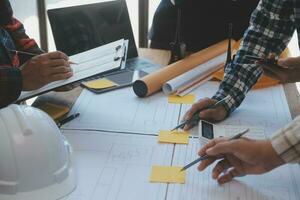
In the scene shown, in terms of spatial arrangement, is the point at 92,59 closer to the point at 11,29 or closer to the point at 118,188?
the point at 11,29

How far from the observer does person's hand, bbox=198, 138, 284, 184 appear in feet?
3.30

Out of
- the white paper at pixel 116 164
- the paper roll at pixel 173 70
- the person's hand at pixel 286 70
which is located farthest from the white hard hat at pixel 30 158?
the person's hand at pixel 286 70

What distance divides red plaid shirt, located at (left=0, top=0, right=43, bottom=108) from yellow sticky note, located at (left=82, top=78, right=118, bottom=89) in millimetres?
261

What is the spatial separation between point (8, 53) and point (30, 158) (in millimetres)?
740

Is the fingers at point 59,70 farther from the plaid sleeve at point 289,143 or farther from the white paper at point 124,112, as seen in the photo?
the plaid sleeve at point 289,143

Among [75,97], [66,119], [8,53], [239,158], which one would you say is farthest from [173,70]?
[239,158]

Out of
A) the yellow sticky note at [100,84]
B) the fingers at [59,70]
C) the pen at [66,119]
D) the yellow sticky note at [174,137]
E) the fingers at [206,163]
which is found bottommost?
the yellow sticky note at [100,84]

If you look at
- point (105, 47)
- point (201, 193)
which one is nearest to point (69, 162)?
point (201, 193)

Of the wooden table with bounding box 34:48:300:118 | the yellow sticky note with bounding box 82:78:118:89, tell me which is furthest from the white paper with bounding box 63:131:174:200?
the yellow sticky note with bounding box 82:78:118:89

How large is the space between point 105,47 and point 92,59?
0.37ft

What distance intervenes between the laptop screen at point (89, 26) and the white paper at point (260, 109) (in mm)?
490

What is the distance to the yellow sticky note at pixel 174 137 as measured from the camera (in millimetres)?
1284

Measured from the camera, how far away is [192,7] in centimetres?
204

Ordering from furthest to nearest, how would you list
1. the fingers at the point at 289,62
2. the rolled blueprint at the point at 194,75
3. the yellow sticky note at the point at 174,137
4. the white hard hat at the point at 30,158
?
the rolled blueprint at the point at 194,75 → the fingers at the point at 289,62 → the yellow sticky note at the point at 174,137 → the white hard hat at the point at 30,158
